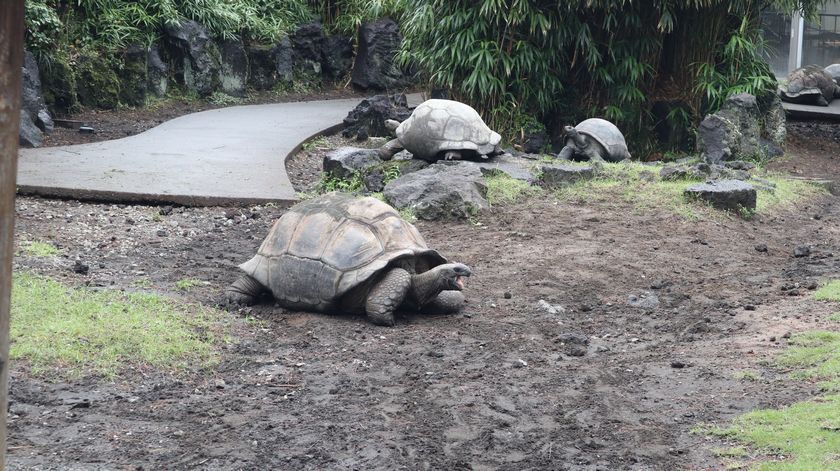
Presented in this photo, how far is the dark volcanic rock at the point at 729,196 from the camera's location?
28.5 ft

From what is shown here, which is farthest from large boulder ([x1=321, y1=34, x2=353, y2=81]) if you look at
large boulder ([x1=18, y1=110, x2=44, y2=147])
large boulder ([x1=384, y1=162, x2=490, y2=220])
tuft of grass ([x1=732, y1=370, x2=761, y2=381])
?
tuft of grass ([x1=732, y1=370, x2=761, y2=381])

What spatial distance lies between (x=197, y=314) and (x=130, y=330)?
562mm

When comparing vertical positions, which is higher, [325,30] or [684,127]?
[325,30]

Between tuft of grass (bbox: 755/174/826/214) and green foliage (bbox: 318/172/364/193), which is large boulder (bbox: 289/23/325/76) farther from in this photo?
tuft of grass (bbox: 755/174/826/214)

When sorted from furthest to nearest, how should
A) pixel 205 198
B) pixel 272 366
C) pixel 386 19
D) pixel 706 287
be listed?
1. pixel 386 19
2. pixel 205 198
3. pixel 706 287
4. pixel 272 366

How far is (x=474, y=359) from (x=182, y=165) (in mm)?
5490

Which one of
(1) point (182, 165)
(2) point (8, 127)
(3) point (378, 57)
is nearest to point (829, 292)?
(2) point (8, 127)

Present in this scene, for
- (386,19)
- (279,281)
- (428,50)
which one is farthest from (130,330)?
(386,19)

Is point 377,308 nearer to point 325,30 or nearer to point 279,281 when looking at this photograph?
point 279,281

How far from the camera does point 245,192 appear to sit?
29.2 ft

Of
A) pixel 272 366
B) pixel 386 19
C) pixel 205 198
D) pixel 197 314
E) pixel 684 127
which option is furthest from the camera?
pixel 386 19

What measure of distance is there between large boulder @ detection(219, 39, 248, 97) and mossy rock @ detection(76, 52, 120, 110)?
2321mm

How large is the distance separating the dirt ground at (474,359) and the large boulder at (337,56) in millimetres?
9993

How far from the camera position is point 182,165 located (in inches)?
390
